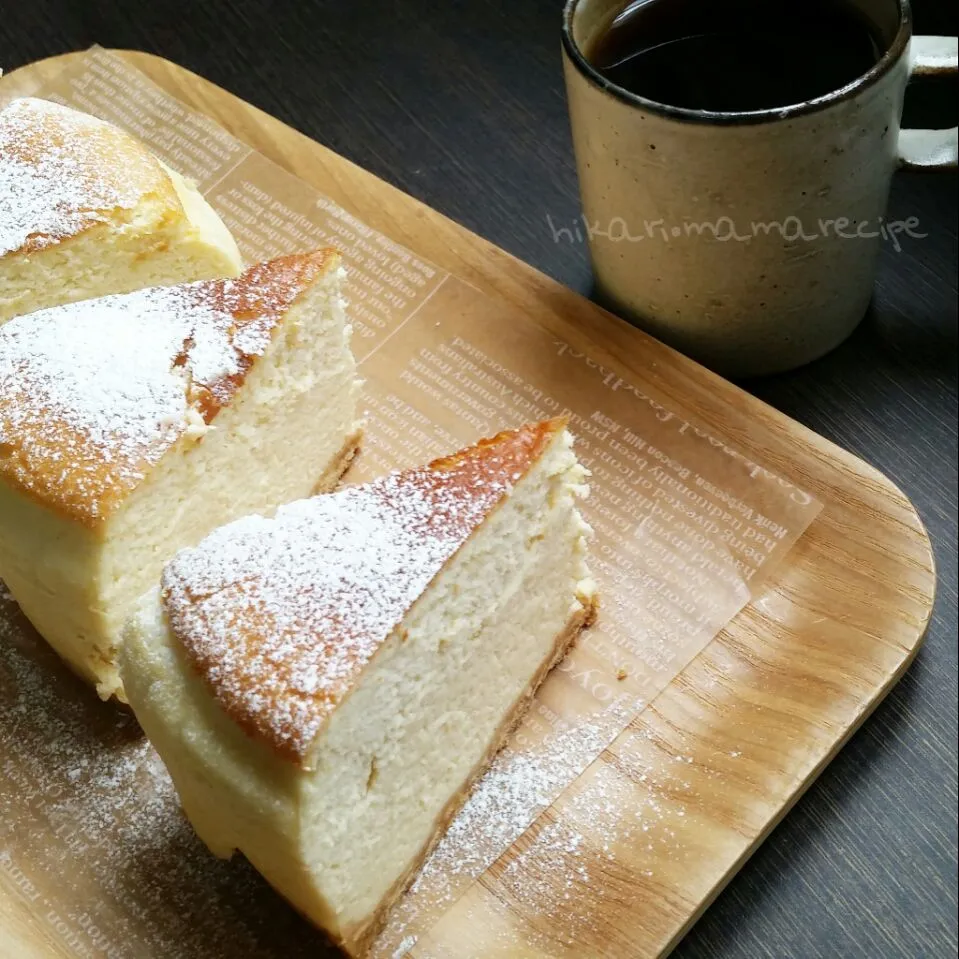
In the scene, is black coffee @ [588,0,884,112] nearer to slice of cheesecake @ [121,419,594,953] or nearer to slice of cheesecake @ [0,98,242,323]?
slice of cheesecake @ [121,419,594,953]

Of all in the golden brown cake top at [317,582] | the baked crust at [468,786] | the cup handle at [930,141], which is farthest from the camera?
the cup handle at [930,141]

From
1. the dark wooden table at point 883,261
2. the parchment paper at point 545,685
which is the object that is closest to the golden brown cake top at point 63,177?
the parchment paper at point 545,685

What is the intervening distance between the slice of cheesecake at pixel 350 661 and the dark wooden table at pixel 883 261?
15.9 inches

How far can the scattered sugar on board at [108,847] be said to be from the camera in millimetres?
1441

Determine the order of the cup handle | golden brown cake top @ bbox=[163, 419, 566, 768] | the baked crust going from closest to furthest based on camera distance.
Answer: golden brown cake top @ bbox=[163, 419, 566, 768] < the baked crust < the cup handle

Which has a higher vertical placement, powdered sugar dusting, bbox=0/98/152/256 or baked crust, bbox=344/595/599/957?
powdered sugar dusting, bbox=0/98/152/256

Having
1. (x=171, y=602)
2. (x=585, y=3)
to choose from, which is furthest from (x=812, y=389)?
(x=171, y=602)

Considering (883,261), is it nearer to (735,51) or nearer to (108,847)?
(735,51)

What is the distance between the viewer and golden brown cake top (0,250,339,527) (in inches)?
59.0

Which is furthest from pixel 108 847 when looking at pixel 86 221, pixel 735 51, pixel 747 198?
pixel 735 51

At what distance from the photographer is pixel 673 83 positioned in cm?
169

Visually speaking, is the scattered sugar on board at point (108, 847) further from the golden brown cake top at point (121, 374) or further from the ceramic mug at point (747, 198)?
the ceramic mug at point (747, 198)

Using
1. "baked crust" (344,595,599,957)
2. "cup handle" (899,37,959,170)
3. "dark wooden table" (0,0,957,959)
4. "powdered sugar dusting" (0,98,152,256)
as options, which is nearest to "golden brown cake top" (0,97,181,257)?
"powdered sugar dusting" (0,98,152,256)

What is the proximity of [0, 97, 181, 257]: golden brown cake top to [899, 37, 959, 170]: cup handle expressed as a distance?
1043 millimetres
